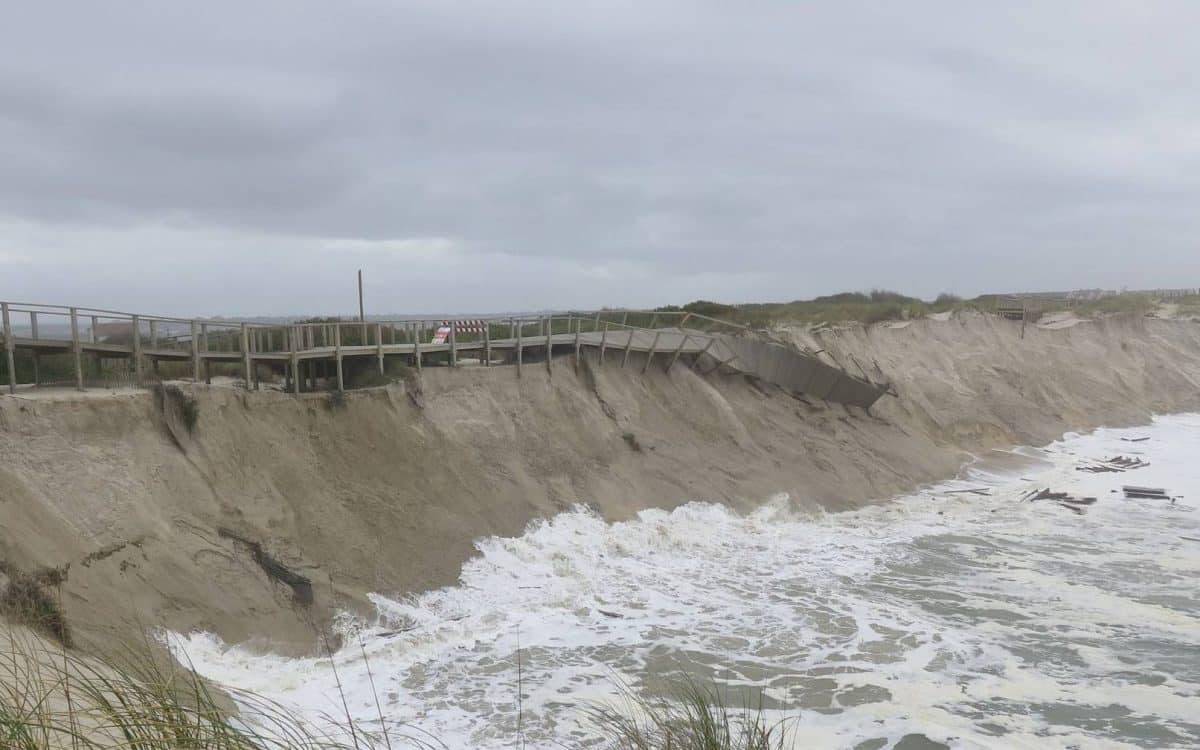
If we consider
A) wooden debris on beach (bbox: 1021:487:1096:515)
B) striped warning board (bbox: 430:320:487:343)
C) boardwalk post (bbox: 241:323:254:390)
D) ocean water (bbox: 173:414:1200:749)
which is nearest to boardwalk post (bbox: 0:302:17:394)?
boardwalk post (bbox: 241:323:254:390)

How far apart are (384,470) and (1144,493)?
19.3 meters

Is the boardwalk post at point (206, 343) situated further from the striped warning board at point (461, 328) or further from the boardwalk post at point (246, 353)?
the striped warning board at point (461, 328)

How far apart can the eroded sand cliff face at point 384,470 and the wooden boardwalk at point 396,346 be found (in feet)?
1.89

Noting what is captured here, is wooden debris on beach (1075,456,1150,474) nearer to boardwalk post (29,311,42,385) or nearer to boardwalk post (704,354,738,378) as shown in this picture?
boardwalk post (704,354,738,378)

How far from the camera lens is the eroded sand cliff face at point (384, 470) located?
1092 centimetres

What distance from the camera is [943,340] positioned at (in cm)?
3497

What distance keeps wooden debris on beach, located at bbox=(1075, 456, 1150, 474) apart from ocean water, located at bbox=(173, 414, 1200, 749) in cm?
578

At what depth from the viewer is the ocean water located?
9805 mm

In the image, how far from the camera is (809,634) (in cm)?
1244

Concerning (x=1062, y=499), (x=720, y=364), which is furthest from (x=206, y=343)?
(x=1062, y=499)

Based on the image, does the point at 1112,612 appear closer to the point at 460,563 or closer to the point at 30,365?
the point at 460,563

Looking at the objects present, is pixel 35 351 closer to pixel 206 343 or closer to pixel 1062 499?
pixel 206 343

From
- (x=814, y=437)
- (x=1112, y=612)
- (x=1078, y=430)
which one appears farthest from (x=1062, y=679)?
(x=1078, y=430)

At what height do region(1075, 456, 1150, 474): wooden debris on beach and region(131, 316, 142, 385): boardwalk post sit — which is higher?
region(131, 316, 142, 385): boardwalk post
